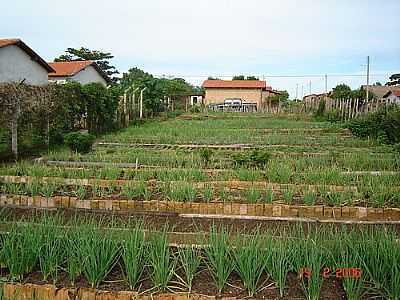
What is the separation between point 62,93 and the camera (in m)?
14.3

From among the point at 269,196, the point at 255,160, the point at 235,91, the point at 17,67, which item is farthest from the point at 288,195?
the point at 235,91

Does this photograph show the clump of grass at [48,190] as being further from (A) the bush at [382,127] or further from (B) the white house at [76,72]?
→ (B) the white house at [76,72]

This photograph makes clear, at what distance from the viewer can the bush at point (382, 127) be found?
15234 millimetres

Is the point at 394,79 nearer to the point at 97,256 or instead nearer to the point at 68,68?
the point at 68,68

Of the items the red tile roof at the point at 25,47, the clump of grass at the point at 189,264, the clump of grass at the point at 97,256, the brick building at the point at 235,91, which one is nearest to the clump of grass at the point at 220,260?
the clump of grass at the point at 189,264

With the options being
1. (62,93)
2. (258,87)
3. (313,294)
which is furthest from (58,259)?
(258,87)

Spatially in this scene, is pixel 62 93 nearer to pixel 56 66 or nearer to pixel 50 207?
pixel 50 207

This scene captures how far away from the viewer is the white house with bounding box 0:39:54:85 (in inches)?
838

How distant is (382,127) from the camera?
1647 centimetres

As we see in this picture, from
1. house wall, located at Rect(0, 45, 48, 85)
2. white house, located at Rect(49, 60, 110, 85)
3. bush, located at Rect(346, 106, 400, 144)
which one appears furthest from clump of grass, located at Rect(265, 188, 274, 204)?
white house, located at Rect(49, 60, 110, 85)

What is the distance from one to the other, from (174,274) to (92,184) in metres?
4.01

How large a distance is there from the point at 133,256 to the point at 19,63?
860 inches

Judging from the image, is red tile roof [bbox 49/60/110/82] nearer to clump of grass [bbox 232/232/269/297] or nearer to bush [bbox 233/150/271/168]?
bush [bbox 233/150/271/168]

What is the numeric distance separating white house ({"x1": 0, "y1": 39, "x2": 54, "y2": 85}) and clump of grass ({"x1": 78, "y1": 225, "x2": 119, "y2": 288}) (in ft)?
59.9
